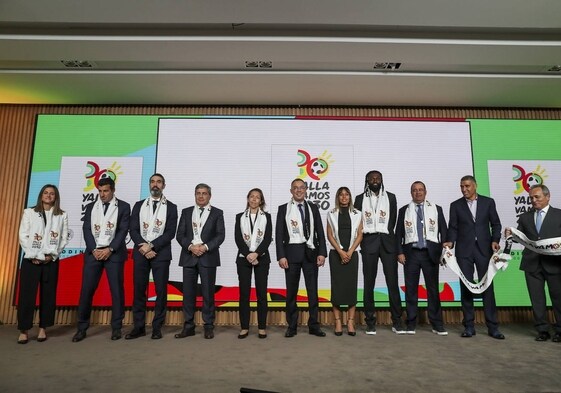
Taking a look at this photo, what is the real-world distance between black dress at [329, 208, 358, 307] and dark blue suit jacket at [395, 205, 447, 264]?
1.87 feet

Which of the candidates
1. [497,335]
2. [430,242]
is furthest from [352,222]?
[497,335]

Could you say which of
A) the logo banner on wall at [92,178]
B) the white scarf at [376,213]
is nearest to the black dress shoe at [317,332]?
the white scarf at [376,213]

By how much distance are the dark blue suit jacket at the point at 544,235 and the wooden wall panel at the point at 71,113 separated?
4.23ft

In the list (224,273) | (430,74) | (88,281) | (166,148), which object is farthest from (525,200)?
(88,281)

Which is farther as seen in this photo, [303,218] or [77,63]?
[77,63]

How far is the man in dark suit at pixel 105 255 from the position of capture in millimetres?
3684

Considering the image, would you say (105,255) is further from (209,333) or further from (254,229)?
(254,229)

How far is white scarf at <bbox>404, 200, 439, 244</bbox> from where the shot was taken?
13.1ft

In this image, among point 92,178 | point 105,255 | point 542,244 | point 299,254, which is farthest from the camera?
point 92,178

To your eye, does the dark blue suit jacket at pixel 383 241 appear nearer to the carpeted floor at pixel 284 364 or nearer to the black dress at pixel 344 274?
the black dress at pixel 344 274

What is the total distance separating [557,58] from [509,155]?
55.0 inches

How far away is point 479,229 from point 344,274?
1494mm

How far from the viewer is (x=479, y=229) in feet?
12.6

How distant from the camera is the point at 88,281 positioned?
371 centimetres
